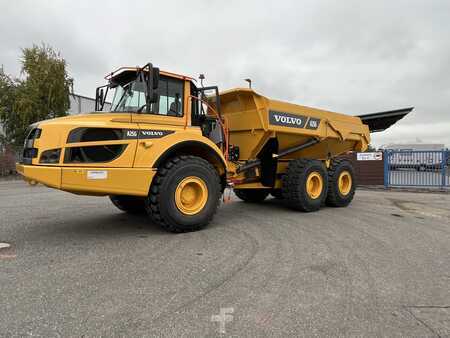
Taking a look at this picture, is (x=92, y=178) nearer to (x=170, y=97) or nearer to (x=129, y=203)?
(x=170, y=97)

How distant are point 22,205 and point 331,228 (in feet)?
23.2

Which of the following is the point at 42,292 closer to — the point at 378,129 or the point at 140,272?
the point at 140,272

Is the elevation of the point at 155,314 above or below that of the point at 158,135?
below

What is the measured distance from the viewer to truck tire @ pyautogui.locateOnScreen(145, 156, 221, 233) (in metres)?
4.77

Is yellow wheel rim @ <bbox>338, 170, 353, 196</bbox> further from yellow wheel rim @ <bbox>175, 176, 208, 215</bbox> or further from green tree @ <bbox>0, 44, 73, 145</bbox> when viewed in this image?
green tree @ <bbox>0, 44, 73, 145</bbox>

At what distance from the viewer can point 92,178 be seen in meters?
4.29

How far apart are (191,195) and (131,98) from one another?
1745 millimetres

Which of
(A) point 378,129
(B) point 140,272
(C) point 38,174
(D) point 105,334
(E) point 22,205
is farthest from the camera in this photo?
(A) point 378,129

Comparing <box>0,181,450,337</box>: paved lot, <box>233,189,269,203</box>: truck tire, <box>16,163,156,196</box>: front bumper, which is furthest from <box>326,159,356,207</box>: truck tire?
<box>16,163,156,196</box>: front bumper

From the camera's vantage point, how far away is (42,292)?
2.94 meters

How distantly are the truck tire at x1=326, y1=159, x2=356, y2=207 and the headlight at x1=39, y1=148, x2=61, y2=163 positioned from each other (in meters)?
5.97

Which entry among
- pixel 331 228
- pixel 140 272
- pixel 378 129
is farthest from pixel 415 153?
pixel 140 272

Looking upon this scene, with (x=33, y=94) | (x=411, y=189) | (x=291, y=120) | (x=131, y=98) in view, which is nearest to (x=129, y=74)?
(x=131, y=98)

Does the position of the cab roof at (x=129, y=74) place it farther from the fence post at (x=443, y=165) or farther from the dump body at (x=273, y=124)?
the fence post at (x=443, y=165)
